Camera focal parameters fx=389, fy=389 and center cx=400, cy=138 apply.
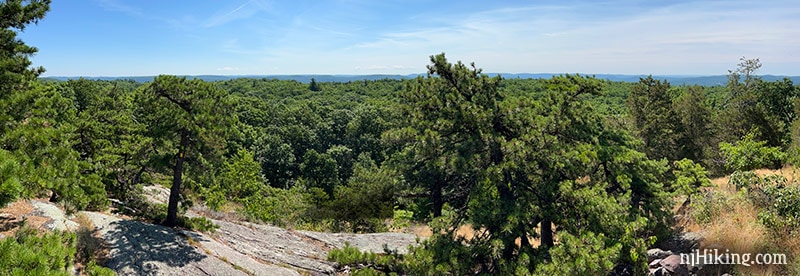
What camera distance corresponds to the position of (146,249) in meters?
8.42

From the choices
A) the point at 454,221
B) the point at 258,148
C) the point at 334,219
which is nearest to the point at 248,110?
the point at 258,148

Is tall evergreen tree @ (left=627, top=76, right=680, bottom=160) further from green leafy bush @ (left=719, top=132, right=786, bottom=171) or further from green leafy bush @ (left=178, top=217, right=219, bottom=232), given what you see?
green leafy bush @ (left=178, top=217, right=219, bottom=232)

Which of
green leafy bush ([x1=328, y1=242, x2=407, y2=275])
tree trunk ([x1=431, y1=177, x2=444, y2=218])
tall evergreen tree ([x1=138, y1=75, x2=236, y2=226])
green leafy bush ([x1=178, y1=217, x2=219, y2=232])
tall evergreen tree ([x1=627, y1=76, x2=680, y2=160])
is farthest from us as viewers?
tall evergreen tree ([x1=627, y1=76, x2=680, y2=160])

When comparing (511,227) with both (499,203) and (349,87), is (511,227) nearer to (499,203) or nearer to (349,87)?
(499,203)

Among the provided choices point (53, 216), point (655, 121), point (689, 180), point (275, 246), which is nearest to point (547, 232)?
point (689, 180)

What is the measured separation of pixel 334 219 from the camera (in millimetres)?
16609

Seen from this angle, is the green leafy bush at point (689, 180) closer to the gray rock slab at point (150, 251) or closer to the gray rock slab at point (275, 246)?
the gray rock slab at point (275, 246)

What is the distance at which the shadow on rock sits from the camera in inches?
305

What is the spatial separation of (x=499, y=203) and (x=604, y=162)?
2890mm

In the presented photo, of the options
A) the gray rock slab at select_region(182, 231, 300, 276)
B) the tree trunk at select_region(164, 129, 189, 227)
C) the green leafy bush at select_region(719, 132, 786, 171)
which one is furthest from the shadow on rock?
the green leafy bush at select_region(719, 132, 786, 171)

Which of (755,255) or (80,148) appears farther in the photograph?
(80,148)

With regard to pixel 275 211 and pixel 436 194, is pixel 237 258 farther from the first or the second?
pixel 275 211

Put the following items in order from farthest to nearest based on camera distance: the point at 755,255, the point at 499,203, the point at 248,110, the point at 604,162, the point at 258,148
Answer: the point at 248,110 → the point at 258,148 → the point at 604,162 → the point at 499,203 → the point at 755,255

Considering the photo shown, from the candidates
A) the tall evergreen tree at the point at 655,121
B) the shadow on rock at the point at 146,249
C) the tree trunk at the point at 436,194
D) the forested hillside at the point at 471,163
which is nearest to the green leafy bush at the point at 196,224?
the forested hillside at the point at 471,163
